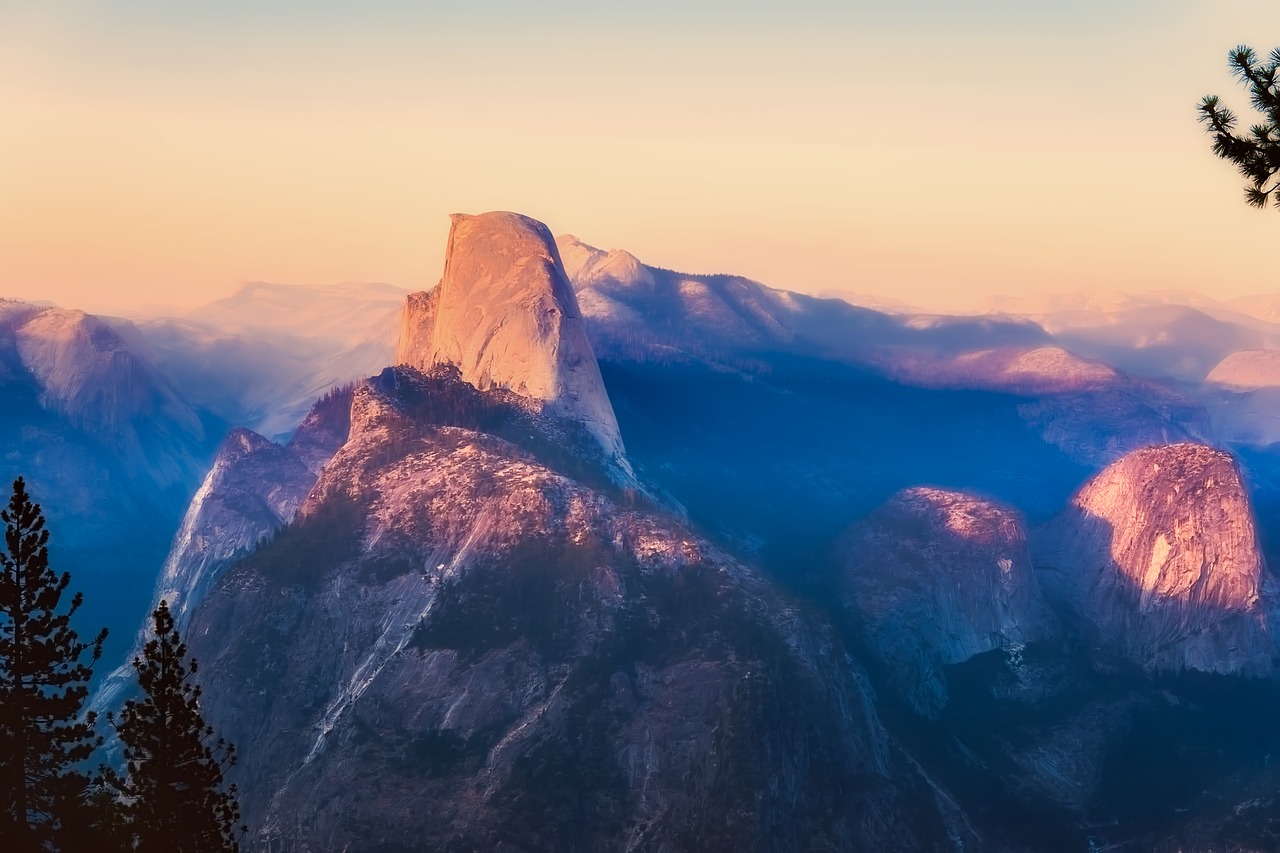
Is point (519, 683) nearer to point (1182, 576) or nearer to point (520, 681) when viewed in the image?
point (520, 681)

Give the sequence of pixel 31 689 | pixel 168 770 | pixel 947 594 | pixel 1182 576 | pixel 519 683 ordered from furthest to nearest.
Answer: pixel 947 594, pixel 1182 576, pixel 519 683, pixel 168 770, pixel 31 689

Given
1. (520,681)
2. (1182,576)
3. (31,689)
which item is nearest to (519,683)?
(520,681)

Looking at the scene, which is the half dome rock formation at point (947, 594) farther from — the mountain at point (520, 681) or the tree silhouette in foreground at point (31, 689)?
the tree silhouette in foreground at point (31, 689)

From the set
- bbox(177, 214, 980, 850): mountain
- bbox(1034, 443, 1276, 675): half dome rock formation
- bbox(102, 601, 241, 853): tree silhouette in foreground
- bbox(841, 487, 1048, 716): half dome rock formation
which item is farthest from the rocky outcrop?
bbox(1034, 443, 1276, 675): half dome rock formation

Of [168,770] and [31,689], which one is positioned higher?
[31,689]

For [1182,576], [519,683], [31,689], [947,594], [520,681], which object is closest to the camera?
[31,689]
